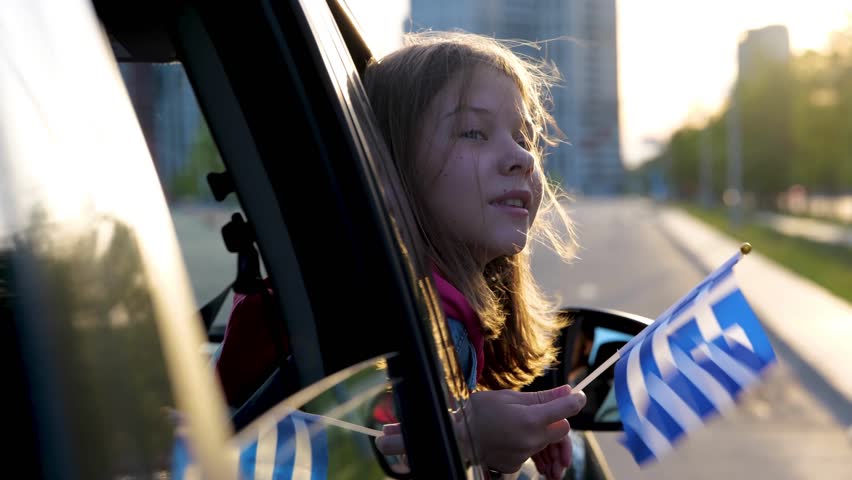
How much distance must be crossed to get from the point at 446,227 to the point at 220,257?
944 millimetres

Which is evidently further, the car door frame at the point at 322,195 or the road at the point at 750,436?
the road at the point at 750,436

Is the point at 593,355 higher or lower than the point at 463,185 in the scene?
lower

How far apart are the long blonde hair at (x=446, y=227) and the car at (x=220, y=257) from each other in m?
0.12

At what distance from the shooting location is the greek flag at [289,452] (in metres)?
0.83

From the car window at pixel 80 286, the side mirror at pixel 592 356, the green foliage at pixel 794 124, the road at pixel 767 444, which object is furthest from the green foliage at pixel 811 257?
the car window at pixel 80 286

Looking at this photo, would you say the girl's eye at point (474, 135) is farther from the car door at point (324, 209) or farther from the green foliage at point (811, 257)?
the green foliage at point (811, 257)

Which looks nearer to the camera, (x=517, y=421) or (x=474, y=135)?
(x=517, y=421)

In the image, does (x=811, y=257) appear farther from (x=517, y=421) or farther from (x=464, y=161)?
(x=517, y=421)

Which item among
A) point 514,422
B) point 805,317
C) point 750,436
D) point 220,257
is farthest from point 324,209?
point 805,317

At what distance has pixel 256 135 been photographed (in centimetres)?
149

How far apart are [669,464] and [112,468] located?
225 inches

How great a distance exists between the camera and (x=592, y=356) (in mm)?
2066

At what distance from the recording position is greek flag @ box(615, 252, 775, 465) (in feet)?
4.80

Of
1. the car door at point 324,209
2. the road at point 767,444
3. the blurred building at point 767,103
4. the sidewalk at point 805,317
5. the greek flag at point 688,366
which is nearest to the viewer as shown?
the car door at point 324,209
